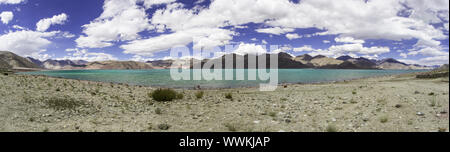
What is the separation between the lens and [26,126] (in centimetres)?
799

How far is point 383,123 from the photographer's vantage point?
8047 mm

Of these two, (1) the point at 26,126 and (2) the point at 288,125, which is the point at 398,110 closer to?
(2) the point at 288,125

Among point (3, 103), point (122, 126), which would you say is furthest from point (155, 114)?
point (3, 103)

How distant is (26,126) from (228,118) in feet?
25.9

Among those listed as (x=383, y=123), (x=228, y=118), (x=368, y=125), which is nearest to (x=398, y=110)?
(x=383, y=123)

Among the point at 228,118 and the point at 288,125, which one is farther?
the point at 228,118

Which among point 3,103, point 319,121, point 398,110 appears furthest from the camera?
point 3,103

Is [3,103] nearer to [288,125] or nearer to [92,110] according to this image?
[92,110]

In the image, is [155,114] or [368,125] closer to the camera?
[368,125]

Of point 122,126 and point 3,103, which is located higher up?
point 3,103
